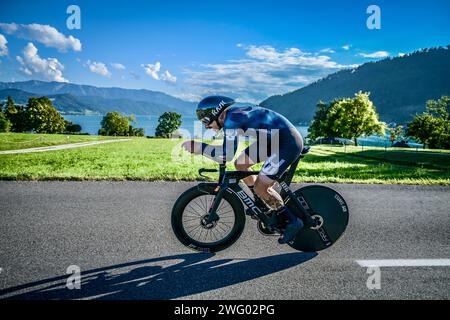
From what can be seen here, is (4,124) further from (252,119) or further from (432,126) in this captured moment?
(252,119)

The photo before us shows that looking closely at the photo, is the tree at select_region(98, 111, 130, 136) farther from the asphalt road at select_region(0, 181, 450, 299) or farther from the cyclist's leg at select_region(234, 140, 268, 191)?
the cyclist's leg at select_region(234, 140, 268, 191)

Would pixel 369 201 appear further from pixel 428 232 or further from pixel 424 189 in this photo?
pixel 424 189

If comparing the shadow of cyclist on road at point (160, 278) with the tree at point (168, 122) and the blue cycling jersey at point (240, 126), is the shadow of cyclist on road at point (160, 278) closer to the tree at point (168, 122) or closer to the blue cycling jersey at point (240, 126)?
the blue cycling jersey at point (240, 126)

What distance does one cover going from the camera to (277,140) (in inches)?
161

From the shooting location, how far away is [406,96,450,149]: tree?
4038 centimetres

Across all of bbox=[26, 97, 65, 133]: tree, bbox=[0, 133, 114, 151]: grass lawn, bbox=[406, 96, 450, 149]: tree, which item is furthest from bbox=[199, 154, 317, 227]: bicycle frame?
bbox=[26, 97, 65, 133]: tree

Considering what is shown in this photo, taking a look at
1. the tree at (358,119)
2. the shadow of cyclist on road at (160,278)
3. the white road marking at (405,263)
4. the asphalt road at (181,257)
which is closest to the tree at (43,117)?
the tree at (358,119)

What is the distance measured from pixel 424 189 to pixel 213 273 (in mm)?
7779

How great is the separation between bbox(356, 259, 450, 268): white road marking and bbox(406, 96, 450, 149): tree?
43881 millimetres

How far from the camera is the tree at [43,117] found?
3767 inches

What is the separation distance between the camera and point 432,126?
49188mm

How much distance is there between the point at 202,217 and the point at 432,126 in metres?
55.9

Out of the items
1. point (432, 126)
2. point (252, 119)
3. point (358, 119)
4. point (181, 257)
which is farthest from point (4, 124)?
point (252, 119)
